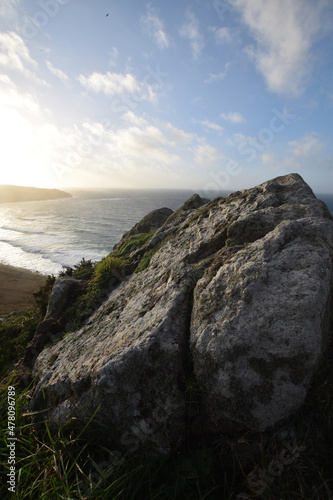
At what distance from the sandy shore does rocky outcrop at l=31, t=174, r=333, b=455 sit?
16662 millimetres

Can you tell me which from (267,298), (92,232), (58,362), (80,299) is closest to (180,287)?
(267,298)

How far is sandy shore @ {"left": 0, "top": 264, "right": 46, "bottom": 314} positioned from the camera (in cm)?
1927

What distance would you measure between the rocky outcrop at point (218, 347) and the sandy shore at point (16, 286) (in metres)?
16.7

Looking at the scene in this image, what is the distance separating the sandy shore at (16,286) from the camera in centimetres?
1927

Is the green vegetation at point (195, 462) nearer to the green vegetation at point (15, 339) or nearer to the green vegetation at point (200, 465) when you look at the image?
the green vegetation at point (200, 465)

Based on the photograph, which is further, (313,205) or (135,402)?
(313,205)

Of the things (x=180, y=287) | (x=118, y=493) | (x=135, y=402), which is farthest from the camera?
(x=180, y=287)

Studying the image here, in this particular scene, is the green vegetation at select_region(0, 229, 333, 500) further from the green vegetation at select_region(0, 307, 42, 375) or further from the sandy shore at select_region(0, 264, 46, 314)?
the sandy shore at select_region(0, 264, 46, 314)

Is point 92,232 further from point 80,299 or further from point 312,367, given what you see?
point 312,367

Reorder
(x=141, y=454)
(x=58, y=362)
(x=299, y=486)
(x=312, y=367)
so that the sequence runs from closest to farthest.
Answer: (x=299, y=486) → (x=312, y=367) → (x=141, y=454) → (x=58, y=362)

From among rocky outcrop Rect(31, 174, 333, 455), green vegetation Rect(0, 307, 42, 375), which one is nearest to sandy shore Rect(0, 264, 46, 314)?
green vegetation Rect(0, 307, 42, 375)

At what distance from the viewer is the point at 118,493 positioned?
2.33m

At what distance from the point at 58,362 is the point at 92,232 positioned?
52490 millimetres

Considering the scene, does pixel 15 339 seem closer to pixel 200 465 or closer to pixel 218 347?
pixel 200 465
